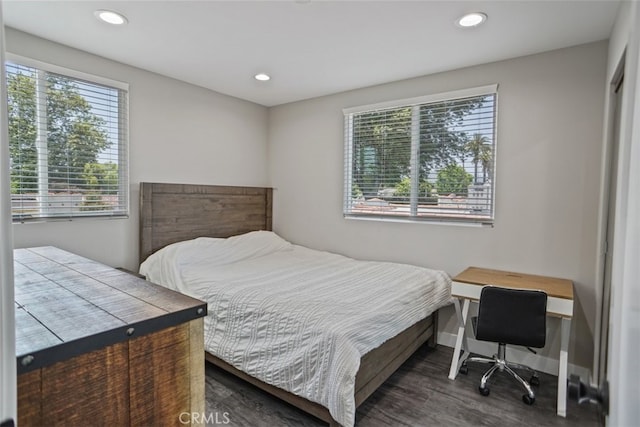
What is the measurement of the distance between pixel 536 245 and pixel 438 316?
1043 millimetres

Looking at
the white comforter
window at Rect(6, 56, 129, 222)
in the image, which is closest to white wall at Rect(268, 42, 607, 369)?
the white comforter

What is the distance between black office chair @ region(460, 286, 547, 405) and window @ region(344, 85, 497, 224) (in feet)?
2.99

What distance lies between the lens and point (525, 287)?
2439mm

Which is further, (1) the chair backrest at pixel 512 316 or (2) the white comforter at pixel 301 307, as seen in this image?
(1) the chair backrest at pixel 512 316

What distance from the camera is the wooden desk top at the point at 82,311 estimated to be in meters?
0.92

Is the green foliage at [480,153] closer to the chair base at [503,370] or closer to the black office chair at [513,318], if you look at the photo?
the black office chair at [513,318]

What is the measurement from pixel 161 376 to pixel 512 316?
2128 mm

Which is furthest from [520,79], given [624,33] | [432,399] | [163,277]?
[163,277]

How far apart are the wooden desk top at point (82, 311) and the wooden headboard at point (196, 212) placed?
1533 mm

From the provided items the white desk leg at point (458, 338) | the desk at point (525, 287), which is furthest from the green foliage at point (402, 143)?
the white desk leg at point (458, 338)

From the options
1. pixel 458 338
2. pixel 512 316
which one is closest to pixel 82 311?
pixel 512 316

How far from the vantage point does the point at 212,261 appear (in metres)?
3.28

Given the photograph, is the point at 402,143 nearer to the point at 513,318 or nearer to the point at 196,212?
the point at 513,318

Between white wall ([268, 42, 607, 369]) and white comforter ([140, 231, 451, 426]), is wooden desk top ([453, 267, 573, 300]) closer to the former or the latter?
white wall ([268, 42, 607, 369])
